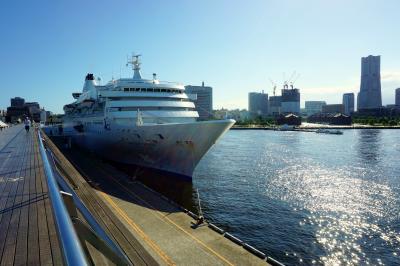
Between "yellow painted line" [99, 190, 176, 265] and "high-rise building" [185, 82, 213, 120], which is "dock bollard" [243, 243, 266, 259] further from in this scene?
"high-rise building" [185, 82, 213, 120]

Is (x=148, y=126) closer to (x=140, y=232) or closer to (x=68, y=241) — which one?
(x=140, y=232)

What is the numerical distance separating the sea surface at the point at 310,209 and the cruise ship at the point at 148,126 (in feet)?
11.8

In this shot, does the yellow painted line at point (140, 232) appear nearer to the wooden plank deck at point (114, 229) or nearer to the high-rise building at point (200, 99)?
the wooden plank deck at point (114, 229)

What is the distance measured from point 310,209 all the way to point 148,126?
1402 centimetres

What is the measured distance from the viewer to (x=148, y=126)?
26.0 m

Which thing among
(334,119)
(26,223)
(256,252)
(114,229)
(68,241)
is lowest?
(256,252)

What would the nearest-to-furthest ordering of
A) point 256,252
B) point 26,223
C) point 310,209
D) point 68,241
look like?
point 68,241
point 26,223
point 256,252
point 310,209

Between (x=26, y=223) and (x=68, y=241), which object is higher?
(x=68, y=241)

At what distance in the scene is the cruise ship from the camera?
24.6 m

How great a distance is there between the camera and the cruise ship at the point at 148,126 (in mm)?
24594

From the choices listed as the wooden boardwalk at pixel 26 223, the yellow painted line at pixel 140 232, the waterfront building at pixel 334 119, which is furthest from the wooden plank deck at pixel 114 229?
the waterfront building at pixel 334 119

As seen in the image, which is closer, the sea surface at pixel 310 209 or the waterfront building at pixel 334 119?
the sea surface at pixel 310 209

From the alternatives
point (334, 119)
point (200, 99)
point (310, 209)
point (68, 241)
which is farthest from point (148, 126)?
point (334, 119)

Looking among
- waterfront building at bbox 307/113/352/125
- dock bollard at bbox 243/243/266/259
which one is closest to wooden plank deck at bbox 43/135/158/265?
dock bollard at bbox 243/243/266/259
